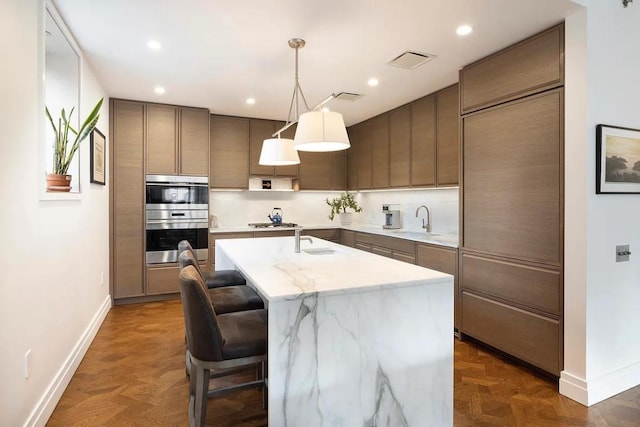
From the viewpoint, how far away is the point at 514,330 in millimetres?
2738

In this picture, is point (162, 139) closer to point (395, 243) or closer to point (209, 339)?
point (395, 243)

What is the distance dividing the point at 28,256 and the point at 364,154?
4.31 meters

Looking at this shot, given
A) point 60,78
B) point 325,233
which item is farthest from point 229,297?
point 325,233

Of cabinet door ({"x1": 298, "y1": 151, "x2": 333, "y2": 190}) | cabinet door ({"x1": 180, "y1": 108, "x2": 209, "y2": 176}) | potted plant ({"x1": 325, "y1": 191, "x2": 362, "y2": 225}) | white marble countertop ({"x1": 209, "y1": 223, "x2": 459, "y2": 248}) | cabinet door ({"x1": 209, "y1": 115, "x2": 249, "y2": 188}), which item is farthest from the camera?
potted plant ({"x1": 325, "y1": 191, "x2": 362, "y2": 225})

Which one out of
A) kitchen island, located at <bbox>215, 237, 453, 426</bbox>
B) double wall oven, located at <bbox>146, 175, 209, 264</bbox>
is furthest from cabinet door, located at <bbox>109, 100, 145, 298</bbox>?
kitchen island, located at <bbox>215, 237, 453, 426</bbox>

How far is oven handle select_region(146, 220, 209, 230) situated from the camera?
4465mm

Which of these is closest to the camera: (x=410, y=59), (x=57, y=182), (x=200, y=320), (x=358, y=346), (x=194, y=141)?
(x=200, y=320)

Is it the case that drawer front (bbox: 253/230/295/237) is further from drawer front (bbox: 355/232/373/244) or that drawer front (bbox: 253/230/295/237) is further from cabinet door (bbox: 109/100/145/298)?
cabinet door (bbox: 109/100/145/298)

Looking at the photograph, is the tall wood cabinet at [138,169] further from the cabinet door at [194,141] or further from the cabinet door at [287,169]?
the cabinet door at [287,169]

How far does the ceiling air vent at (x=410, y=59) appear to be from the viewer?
3018 millimetres

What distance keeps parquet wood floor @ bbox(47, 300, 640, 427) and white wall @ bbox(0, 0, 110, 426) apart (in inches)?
7.8

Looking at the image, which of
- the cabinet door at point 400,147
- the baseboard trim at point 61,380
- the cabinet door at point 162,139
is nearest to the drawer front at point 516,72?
the cabinet door at point 400,147

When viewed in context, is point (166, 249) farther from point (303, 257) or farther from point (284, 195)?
point (303, 257)

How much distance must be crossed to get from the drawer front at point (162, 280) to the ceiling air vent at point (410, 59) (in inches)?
137
